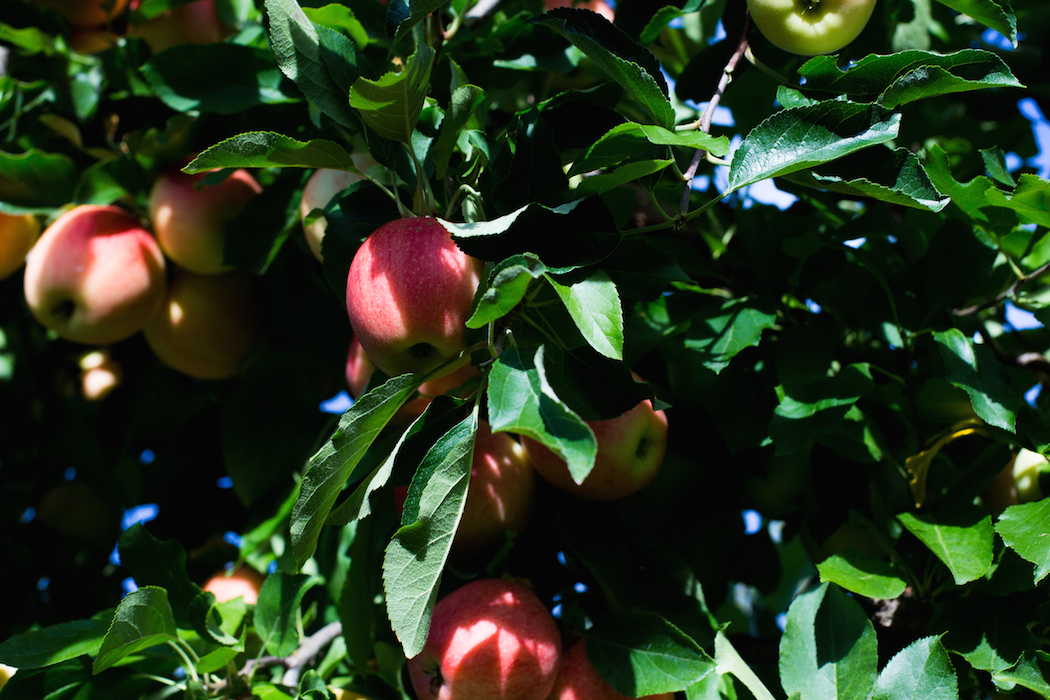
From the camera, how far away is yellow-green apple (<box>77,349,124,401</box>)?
6.03 feet

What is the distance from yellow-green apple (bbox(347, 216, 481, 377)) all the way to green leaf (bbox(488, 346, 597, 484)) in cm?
11

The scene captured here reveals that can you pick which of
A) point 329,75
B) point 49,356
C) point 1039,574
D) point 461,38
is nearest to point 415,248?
point 329,75

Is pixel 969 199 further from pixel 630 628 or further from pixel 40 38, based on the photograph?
pixel 40 38

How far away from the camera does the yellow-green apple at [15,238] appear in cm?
159

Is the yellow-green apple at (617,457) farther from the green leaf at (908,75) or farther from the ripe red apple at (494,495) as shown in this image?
the green leaf at (908,75)

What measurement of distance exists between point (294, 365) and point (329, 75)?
2.54ft

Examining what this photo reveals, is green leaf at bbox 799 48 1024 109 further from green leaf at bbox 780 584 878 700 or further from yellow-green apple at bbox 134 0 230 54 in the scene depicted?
yellow-green apple at bbox 134 0 230 54

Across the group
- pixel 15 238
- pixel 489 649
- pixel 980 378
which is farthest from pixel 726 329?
pixel 15 238

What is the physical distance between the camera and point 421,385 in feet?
3.28

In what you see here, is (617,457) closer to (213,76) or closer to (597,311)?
(597,311)

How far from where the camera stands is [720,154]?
0.76 metres

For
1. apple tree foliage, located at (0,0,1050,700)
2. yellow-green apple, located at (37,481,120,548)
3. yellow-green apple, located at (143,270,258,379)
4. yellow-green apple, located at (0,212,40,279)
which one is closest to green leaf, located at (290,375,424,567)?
apple tree foliage, located at (0,0,1050,700)

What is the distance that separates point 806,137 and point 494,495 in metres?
0.61

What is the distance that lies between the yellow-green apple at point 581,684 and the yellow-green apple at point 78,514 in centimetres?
140
